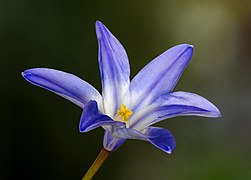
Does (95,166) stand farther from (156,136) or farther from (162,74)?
(162,74)

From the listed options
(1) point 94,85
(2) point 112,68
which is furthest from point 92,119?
(1) point 94,85

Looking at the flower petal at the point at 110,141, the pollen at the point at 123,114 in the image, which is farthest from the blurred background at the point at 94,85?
the flower petal at the point at 110,141

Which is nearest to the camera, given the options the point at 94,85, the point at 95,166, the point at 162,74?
the point at 95,166

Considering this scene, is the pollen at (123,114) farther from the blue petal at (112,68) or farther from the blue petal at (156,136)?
the blue petal at (156,136)

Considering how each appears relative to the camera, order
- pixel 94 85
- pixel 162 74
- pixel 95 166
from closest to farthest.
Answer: pixel 95 166 < pixel 162 74 < pixel 94 85

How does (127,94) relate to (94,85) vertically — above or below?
above
